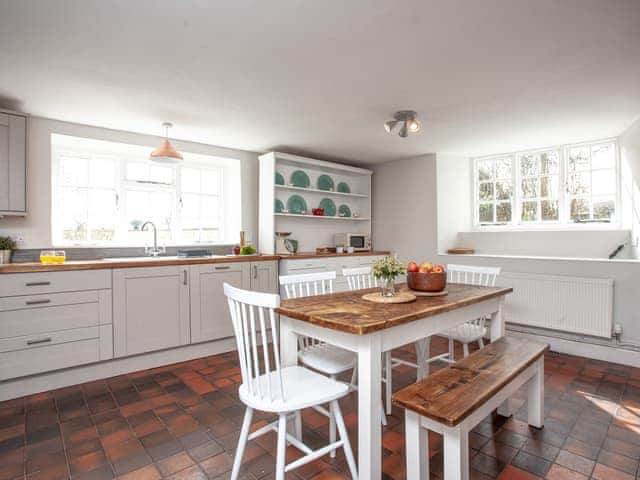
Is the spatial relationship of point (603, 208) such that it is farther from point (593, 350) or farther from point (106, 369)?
point (106, 369)

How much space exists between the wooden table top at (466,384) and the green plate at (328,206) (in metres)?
3.31

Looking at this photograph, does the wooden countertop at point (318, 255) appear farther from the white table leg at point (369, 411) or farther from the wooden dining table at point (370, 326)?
the white table leg at point (369, 411)

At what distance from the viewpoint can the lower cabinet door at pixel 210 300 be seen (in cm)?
347

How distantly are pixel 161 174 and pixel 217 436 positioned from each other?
3.15 m

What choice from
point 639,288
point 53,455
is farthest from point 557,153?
point 53,455

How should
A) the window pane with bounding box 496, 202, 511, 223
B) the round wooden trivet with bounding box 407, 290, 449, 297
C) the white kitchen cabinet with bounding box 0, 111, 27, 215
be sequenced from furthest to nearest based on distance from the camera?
the window pane with bounding box 496, 202, 511, 223 → the white kitchen cabinet with bounding box 0, 111, 27, 215 → the round wooden trivet with bounding box 407, 290, 449, 297

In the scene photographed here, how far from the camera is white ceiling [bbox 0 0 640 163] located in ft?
→ 5.68

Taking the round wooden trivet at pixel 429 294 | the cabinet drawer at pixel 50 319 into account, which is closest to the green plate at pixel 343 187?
the round wooden trivet at pixel 429 294

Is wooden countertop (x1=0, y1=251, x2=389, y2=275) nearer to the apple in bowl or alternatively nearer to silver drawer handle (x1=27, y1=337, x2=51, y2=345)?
silver drawer handle (x1=27, y1=337, x2=51, y2=345)

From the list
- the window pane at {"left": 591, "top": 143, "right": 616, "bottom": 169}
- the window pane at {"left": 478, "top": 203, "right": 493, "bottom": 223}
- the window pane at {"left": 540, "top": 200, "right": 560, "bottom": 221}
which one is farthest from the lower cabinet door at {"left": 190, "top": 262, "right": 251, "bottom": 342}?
the window pane at {"left": 591, "top": 143, "right": 616, "bottom": 169}

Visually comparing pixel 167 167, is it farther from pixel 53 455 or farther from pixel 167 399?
pixel 53 455

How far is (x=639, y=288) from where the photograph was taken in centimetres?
318

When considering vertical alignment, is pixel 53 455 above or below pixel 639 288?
below

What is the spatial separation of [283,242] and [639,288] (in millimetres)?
3652
